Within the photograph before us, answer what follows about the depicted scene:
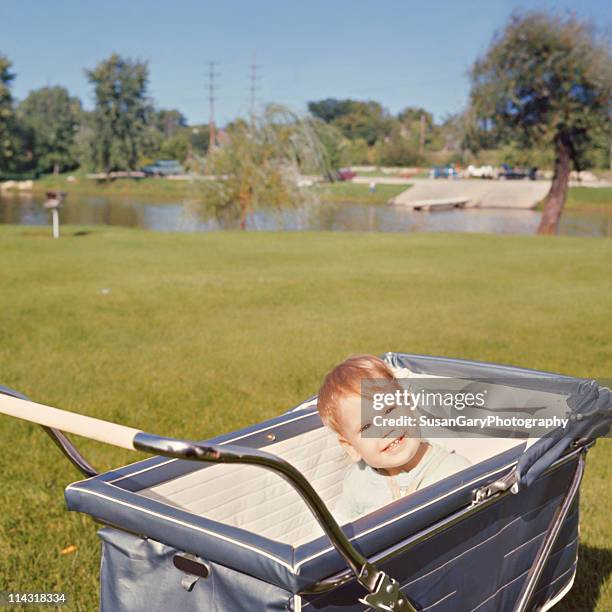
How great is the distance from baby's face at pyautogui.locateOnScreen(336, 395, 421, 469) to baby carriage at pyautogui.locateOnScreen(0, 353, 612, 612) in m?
0.23

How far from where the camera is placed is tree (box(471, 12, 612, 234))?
19703 millimetres

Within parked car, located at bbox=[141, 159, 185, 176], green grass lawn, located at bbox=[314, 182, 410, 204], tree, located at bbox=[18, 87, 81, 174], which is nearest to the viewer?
green grass lawn, located at bbox=[314, 182, 410, 204]

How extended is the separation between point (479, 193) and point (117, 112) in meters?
27.0

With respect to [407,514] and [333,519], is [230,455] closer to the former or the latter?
[333,519]

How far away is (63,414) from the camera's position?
1.48 m

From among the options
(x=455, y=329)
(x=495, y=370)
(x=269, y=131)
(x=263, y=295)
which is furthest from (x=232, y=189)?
(x=495, y=370)

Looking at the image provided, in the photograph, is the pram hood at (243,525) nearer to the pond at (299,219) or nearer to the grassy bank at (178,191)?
the pond at (299,219)

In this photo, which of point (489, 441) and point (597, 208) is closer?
point (489, 441)

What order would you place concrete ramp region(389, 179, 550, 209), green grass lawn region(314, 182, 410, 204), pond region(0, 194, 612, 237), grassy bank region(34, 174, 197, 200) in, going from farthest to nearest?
grassy bank region(34, 174, 197, 200) → concrete ramp region(389, 179, 550, 209) → green grass lawn region(314, 182, 410, 204) → pond region(0, 194, 612, 237)

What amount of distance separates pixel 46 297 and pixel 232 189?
1388 centimetres

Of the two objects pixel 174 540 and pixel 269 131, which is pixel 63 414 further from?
pixel 269 131

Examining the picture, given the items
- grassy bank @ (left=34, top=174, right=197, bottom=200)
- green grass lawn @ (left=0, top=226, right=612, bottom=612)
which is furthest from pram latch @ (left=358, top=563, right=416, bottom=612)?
grassy bank @ (left=34, top=174, right=197, bottom=200)

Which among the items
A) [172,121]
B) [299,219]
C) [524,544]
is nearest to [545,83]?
[299,219]

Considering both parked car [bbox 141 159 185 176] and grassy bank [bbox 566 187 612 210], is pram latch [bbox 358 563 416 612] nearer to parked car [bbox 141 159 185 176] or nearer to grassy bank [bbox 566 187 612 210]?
grassy bank [bbox 566 187 612 210]
